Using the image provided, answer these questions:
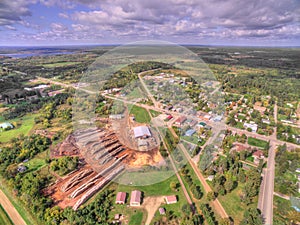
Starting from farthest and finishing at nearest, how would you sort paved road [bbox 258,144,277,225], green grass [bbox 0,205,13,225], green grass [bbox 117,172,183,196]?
1. green grass [bbox 117,172,183,196]
2. paved road [bbox 258,144,277,225]
3. green grass [bbox 0,205,13,225]

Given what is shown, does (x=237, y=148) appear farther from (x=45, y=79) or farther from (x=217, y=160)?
(x=45, y=79)

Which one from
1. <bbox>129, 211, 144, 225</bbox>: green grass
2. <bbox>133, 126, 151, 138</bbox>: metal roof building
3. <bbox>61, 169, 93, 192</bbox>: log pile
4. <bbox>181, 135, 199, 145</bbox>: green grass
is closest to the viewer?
<bbox>129, 211, 144, 225</bbox>: green grass

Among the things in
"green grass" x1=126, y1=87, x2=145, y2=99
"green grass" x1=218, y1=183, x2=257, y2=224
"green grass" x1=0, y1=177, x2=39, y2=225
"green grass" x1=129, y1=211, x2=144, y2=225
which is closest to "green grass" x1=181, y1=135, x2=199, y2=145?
"green grass" x1=218, y1=183, x2=257, y2=224

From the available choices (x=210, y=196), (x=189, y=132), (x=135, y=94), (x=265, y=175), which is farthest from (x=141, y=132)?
(x=135, y=94)

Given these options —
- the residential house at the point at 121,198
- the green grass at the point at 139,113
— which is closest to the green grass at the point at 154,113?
the green grass at the point at 139,113

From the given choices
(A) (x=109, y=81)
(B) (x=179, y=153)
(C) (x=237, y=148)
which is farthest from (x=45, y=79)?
(C) (x=237, y=148)

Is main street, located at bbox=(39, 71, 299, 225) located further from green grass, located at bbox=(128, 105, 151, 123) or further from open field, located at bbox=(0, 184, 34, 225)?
open field, located at bbox=(0, 184, 34, 225)

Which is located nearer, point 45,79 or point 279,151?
point 279,151
